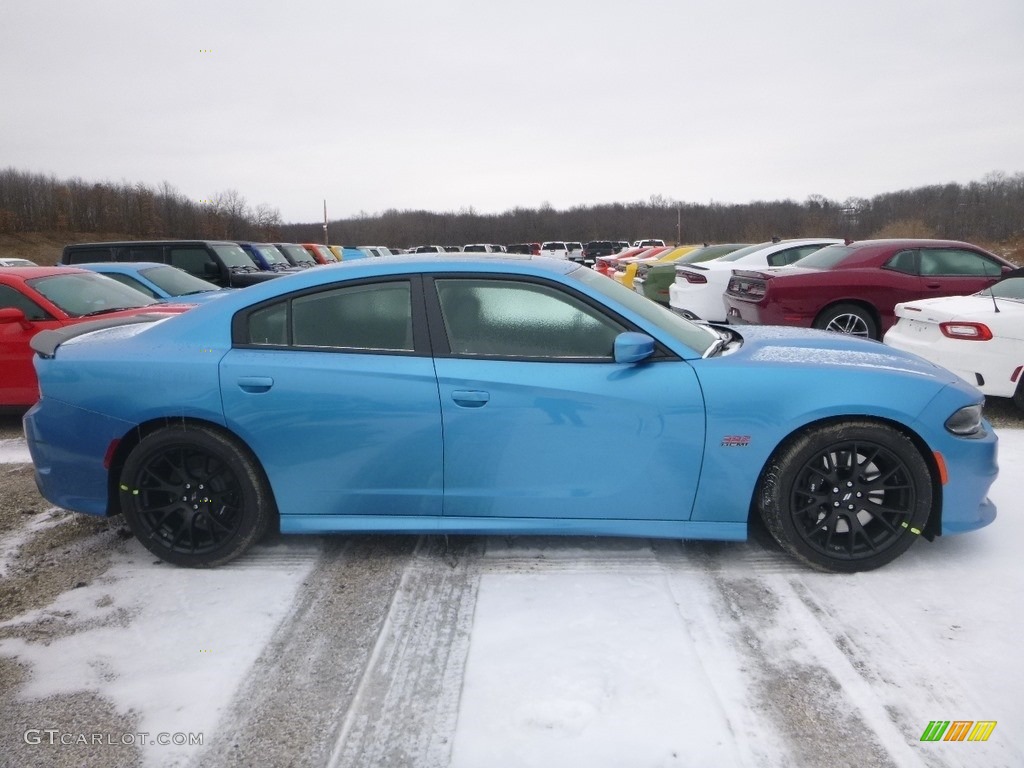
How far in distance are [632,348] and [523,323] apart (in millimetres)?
533

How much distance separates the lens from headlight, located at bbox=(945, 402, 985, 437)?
3.12 m

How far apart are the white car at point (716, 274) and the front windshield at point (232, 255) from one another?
26.3ft

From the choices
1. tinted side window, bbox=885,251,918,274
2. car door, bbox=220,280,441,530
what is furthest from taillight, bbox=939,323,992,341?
car door, bbox=220,280,441,530

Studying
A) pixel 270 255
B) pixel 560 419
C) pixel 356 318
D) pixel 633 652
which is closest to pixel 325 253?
pixel 270 255

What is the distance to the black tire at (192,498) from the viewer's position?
10.6 ft

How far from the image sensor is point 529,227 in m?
97.1

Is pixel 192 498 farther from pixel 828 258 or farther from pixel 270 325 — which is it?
pixel 828 258

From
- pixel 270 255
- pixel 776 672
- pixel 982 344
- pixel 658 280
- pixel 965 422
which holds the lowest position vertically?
pixel 776 672

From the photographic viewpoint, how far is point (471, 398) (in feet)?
10.1

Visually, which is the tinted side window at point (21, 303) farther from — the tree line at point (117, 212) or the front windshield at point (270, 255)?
the tree line at point (117, 212)

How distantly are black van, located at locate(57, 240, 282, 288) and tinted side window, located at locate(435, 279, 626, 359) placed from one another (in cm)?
978

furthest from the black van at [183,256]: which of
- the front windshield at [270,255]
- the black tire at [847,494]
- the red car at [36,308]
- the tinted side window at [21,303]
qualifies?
the black tire at [847,494]

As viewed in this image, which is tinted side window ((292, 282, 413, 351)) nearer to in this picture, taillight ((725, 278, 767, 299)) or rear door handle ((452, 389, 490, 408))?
rear door handle ((452, 389, 490, 408))

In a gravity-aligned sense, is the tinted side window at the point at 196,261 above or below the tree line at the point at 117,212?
below
